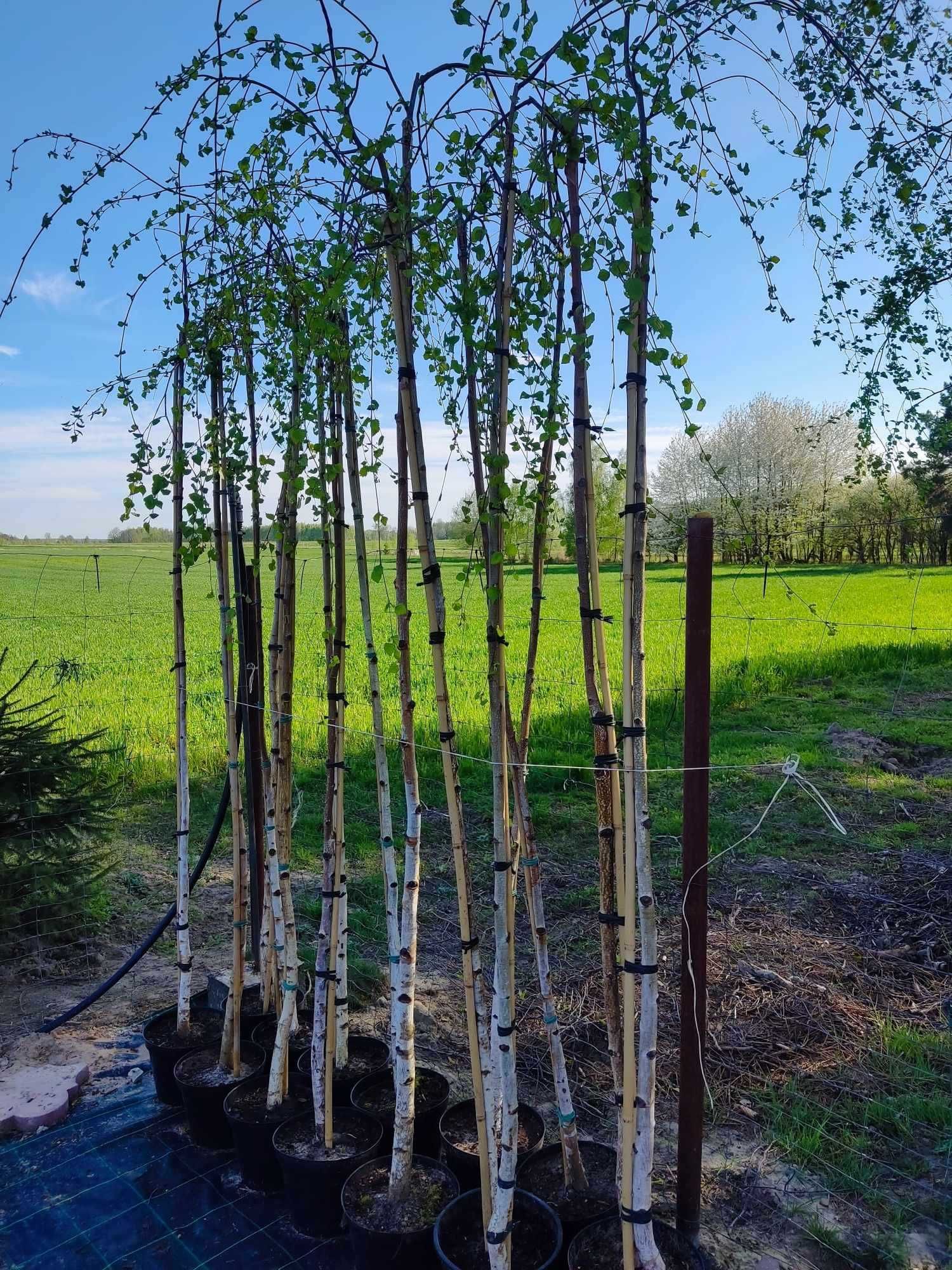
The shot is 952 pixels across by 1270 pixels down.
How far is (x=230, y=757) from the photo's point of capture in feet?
10.4

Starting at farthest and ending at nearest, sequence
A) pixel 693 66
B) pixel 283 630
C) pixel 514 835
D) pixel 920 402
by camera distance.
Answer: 1. pixel 920 402
2. pixel 283 630
3. pixel 514 835
4. pixel 693 66

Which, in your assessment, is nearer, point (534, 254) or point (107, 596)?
point (534, 254)

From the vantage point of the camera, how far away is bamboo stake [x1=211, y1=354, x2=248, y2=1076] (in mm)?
3006

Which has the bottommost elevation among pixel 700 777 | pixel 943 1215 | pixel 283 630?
pixel 943 1215

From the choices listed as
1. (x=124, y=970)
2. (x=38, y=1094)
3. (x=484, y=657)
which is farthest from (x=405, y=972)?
(x=484, y=657)

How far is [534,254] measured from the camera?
7.62ft

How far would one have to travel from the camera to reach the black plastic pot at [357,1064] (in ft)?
9.48

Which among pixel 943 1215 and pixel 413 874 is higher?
pixel 413 874

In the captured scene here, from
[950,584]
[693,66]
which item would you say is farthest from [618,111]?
[950,584]

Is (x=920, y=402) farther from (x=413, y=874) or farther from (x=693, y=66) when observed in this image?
(x=413, y=874)

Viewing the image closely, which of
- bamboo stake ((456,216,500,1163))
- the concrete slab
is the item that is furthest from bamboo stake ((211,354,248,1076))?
bamboo stake ((456,216,500,1163))

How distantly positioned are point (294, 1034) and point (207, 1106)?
0.35m

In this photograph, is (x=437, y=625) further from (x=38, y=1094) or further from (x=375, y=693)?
(x=38, y=1094)

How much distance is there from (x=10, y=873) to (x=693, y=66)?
13.8ft
